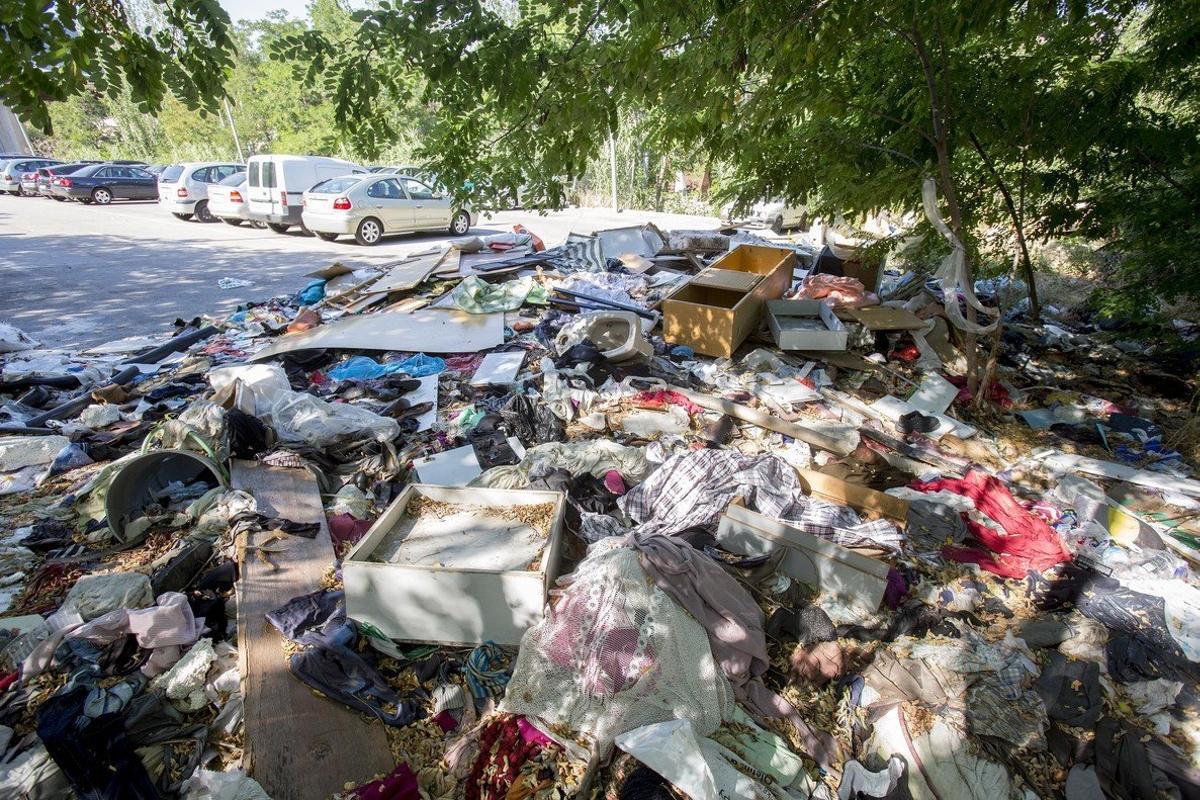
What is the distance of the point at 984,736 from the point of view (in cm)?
238

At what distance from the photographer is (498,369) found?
5.67m

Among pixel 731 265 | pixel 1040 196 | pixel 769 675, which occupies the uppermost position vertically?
pixel 1040 196

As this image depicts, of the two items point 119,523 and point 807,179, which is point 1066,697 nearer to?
point 807,179

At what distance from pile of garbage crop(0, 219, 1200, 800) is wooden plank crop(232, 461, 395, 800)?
0.5 inches

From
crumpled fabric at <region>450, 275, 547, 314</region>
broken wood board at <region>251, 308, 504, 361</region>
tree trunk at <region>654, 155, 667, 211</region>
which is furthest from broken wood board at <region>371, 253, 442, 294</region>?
tree trunk at <region>654, 155, 667, 211</region>

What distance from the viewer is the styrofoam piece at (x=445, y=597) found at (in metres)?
2.55

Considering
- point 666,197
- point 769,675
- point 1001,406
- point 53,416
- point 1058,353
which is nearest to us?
point 769,675

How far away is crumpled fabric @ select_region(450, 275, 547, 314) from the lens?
7164 mm

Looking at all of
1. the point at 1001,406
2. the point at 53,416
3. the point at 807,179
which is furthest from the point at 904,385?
the point at 53,416

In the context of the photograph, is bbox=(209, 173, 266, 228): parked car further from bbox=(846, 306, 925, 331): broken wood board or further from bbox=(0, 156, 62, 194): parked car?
bbox=(846, 306, 925, 331): broken wood board

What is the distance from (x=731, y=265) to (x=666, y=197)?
13017 millimetres

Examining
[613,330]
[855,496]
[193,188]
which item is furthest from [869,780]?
[193,188]

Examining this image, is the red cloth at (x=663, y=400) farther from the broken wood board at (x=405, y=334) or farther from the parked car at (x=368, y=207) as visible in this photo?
Answer: the parked car at (x=368, y=207)

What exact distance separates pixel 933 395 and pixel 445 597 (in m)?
4.69
